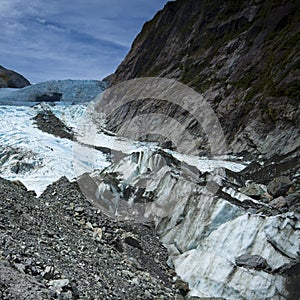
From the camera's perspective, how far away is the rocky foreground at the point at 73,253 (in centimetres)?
804

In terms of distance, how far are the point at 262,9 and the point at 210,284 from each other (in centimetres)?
3441

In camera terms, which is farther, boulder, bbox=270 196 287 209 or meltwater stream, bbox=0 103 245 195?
meltwater stream, bbox=0 103 245 195

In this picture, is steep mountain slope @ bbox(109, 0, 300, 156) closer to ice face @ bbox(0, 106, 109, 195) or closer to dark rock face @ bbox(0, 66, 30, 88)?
ice face @ bbox(0, 106, 109, 195)

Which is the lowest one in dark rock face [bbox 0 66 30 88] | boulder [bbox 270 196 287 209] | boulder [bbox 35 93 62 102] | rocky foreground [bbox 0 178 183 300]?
rocky foreground [bbox 0 178 183 300]

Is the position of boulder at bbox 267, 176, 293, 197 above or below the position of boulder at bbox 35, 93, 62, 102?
below

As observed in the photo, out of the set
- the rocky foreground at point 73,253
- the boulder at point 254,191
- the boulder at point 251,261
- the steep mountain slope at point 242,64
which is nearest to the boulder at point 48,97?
the steep mountain slope at point 242,64

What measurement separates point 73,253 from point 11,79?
69386mm

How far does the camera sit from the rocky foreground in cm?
804

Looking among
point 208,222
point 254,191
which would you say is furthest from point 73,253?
point 254,191

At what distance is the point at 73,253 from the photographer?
34.9ft

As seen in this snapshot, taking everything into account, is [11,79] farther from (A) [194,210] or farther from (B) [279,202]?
(B) [279,202]

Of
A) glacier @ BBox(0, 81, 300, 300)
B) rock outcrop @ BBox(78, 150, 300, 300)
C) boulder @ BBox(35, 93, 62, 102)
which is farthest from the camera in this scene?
boulder @ BBox(35, 93, 62, 102)

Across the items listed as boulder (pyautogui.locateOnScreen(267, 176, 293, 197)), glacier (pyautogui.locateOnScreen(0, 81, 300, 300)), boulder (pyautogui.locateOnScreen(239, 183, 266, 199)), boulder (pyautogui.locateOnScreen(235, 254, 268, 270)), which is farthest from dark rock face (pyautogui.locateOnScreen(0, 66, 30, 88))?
boulder (pyautogui.locateOnScreen(235, 254, 268, 270))

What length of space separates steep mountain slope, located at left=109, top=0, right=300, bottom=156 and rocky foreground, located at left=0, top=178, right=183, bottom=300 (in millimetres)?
14335
